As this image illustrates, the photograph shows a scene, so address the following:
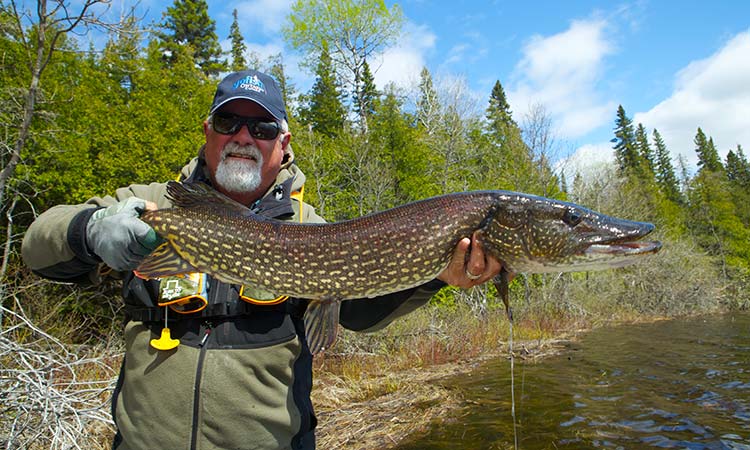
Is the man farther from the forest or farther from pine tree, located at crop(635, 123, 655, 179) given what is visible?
pine tree, located at crop(635, 123, 655, 179)

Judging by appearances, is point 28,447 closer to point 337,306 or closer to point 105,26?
point 337,306

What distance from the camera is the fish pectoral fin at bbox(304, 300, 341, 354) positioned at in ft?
7.64

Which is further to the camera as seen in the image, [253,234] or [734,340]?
[734,340]

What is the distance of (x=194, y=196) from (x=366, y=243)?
3.32 ft

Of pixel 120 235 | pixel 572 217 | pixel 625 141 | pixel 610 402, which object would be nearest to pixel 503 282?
pixel 572 217

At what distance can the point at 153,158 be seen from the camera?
34.3 ft

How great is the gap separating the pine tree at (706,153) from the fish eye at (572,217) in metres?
58.1

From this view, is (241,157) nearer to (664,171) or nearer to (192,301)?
(192,301)

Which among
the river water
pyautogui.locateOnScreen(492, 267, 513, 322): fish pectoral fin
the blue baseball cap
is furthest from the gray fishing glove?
the river water

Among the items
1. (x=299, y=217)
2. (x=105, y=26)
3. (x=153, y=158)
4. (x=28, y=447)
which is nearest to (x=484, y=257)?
(x=299, y=217)

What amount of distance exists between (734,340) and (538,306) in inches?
234

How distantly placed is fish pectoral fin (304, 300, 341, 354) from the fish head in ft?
3.32

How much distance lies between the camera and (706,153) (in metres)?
49.7

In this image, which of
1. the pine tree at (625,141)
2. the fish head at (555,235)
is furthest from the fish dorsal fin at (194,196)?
the pine tree at (625,141)
